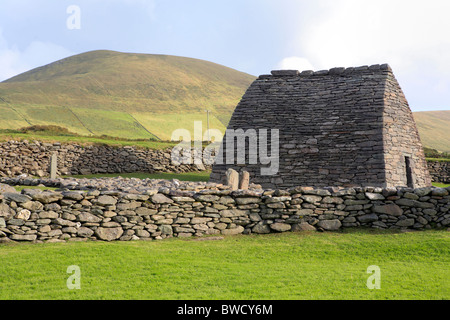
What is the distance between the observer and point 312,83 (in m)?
20.4

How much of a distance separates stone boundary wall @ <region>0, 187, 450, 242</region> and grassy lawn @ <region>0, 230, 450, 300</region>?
18.4 inches

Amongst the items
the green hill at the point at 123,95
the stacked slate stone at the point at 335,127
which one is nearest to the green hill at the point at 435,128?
the green hill at the point at 123,95

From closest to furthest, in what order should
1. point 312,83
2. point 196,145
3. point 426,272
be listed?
point 426,272, point 312,83, point 196,145

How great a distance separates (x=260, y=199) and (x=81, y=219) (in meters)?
4.51

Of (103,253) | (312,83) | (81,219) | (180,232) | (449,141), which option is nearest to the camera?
(103,253)

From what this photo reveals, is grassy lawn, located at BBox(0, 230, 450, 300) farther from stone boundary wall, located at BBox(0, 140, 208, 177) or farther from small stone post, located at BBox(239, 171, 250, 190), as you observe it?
stone boundary wall, located at BBox(0, 140, 208, 177)

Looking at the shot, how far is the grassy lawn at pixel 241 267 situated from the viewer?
5.81 m

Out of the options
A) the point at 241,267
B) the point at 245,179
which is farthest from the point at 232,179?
the point at 241,267

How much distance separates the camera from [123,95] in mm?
74938

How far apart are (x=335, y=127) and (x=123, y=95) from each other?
6238cm
